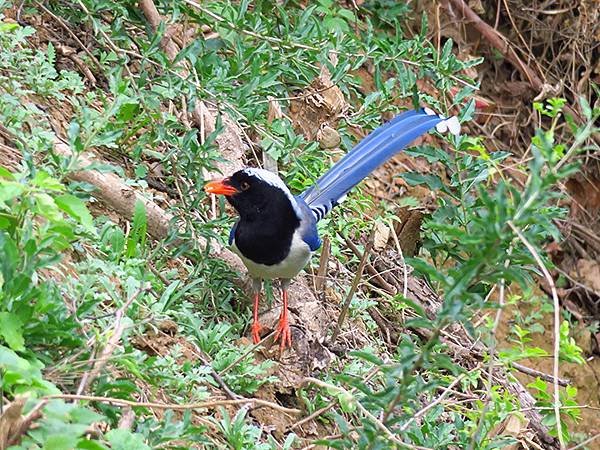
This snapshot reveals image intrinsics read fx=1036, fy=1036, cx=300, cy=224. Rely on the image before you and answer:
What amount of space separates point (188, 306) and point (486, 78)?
13.0 feet

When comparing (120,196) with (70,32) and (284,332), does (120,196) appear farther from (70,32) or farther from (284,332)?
(70,32)

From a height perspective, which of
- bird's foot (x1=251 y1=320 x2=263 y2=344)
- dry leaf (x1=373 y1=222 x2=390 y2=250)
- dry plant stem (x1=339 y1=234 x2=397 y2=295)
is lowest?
bird's foot (x1=251 y1=320 x2=263 y2=344)

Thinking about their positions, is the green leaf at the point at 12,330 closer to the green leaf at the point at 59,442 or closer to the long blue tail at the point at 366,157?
the green leaf at the point at 59,442

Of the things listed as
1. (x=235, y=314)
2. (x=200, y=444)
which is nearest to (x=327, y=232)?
(x=235, y=314)

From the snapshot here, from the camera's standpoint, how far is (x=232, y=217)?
419cm

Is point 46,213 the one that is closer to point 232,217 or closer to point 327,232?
point 232,217

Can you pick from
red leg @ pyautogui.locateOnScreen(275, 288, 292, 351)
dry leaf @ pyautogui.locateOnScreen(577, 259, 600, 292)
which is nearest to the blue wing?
red leg @ pyautogui.locateOnScreen(275, 288, 292, 351)

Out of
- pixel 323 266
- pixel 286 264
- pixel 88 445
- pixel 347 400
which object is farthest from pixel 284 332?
pixel 88 445

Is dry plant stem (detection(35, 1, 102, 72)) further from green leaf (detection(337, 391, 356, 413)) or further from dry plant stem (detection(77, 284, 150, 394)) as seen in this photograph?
green leaf (detection(337, 391, 356, 413))

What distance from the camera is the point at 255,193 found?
3.86m

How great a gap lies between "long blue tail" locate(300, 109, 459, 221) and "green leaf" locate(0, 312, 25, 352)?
1.82m

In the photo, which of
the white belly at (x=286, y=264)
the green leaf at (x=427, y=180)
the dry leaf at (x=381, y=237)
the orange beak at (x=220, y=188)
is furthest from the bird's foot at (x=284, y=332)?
the dry leaf at (x=381, y=237)

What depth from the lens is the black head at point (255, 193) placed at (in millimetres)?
3848

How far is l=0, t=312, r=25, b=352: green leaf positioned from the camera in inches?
95.4
